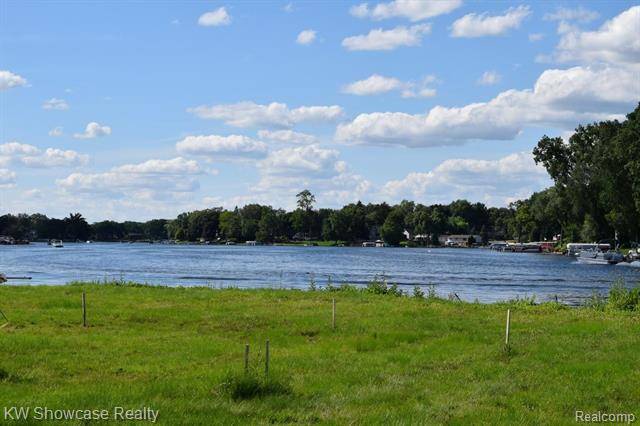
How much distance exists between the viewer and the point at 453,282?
247 ft

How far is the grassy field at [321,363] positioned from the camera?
1462cm

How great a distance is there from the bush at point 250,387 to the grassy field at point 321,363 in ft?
0.09

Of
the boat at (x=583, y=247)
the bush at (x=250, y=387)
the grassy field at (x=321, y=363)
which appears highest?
the boat at (x=583, y=247)

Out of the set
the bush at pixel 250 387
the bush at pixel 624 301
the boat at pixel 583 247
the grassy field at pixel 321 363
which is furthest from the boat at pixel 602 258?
the bush at pixel 250 387

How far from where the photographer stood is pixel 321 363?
19953 mm

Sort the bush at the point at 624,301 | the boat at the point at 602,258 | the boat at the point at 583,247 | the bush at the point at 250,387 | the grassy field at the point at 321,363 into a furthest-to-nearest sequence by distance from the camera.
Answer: the boat at the point at 583,247
the boat at the point at 602,258
the bush at the point at 624,301
the bush at the point at 250,387
the grassy field at the point at 321,363

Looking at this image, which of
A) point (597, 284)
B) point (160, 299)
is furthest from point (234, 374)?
point (597, 284)

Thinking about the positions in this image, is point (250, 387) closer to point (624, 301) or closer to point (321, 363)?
point (321, 363)

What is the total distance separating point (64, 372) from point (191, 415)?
18.9 ft

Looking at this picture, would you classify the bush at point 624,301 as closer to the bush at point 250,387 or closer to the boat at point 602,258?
the bush at point 250,387

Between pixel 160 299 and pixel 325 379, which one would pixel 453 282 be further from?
pixel 325 379

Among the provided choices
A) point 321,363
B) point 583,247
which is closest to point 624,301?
point 321,363

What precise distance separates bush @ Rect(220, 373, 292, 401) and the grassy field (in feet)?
0.09

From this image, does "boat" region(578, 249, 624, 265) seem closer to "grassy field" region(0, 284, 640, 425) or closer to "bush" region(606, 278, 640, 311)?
"bush" region(606, 278, 640, 311)
